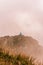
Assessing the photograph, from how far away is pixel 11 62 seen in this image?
15445 millimetres

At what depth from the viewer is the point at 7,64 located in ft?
49.2

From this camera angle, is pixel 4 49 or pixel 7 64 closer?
pixel 7 64

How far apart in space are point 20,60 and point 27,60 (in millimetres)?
370

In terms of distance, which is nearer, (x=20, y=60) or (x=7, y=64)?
(x=7, y=64)

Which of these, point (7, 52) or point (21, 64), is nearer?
point (21, 64)

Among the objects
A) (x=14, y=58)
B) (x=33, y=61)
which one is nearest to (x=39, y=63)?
(x=33, y=61)

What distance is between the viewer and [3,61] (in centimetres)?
1538

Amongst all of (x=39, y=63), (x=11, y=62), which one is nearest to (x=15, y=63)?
(x=11, y=62)

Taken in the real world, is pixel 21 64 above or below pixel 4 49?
below

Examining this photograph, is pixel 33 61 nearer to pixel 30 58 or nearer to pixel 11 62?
pixel 30 58

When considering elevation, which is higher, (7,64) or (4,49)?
(4,49)

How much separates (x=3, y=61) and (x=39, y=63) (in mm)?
2048

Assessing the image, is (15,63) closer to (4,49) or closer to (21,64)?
(21,64)

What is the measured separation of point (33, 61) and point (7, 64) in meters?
1.71
